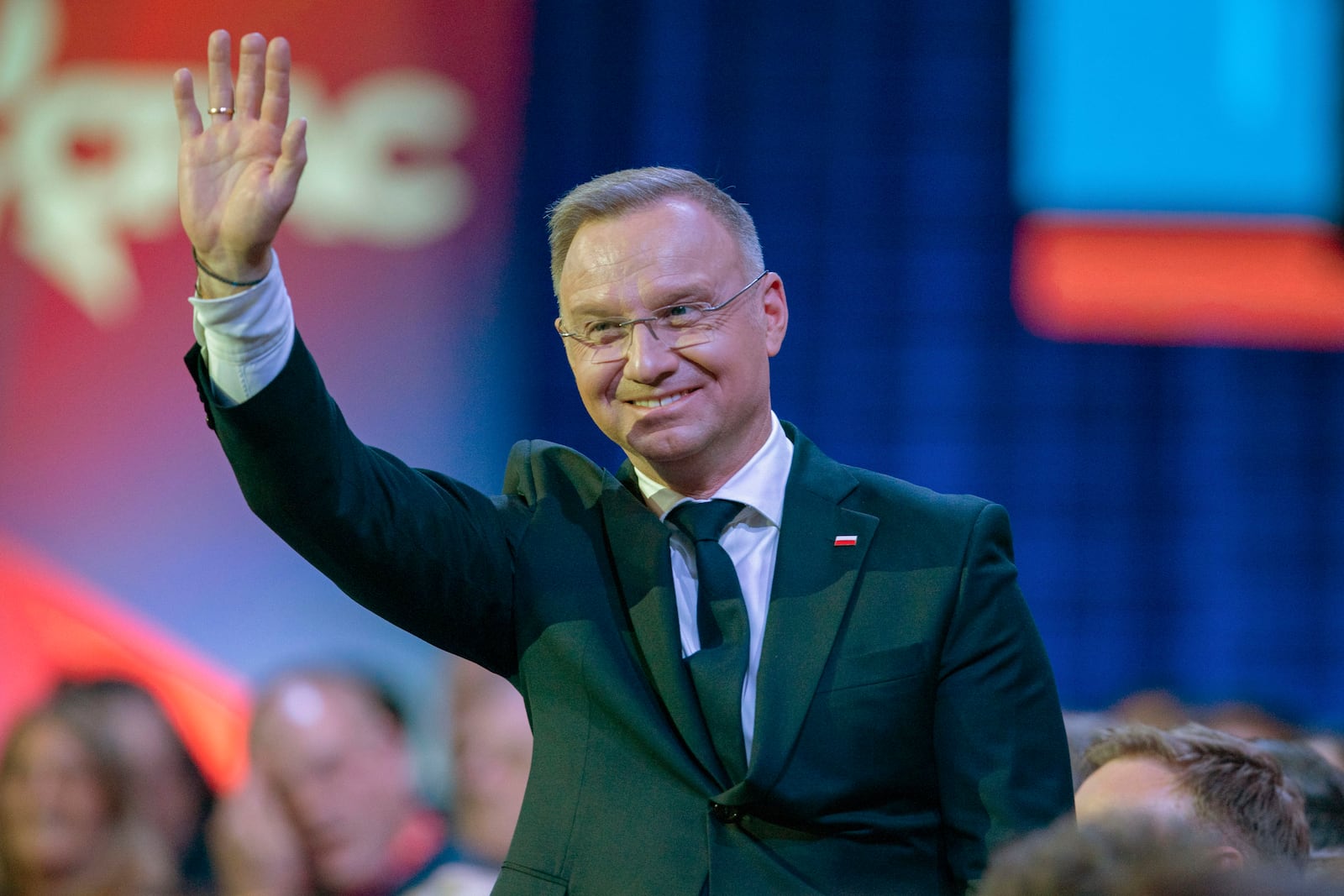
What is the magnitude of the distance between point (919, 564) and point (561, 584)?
396 mm

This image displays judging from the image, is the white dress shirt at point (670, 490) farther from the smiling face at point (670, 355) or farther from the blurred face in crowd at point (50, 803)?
the blurred face in crowd at point (50, 803)

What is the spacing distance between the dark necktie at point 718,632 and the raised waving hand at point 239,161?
0.55 m

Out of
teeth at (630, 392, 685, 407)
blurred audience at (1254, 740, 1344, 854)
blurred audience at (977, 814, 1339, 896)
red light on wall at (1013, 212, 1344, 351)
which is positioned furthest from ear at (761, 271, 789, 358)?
red light on wall at (1013, 212, 1344, 351)

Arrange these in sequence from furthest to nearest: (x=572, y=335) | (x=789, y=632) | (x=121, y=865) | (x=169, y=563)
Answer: (x=169, y=563)
(x=121, y=865)
(x=572, y=335)
(x=789, y=632)

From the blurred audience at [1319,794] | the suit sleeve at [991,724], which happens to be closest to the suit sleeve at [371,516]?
the suit sleeve at [991,724]

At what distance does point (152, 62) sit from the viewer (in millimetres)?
4406

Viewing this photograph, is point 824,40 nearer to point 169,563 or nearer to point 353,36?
point 353,36

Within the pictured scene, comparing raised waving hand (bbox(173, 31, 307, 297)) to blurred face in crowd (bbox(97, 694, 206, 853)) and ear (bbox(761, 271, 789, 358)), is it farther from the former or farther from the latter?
blurred face in crowd (bbox(97, 694, 206, 853))

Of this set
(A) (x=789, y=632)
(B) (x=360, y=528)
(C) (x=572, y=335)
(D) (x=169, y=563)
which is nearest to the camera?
(B) (x=360, y=528)

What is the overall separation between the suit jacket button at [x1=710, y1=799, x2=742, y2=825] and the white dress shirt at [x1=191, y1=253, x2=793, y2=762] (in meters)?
0.06

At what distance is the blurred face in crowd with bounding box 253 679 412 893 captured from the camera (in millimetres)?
4074

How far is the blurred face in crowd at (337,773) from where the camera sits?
13.4ft

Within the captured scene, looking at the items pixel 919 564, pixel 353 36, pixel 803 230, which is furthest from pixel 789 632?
pixel 353 36

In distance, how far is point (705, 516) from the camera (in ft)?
5.46
